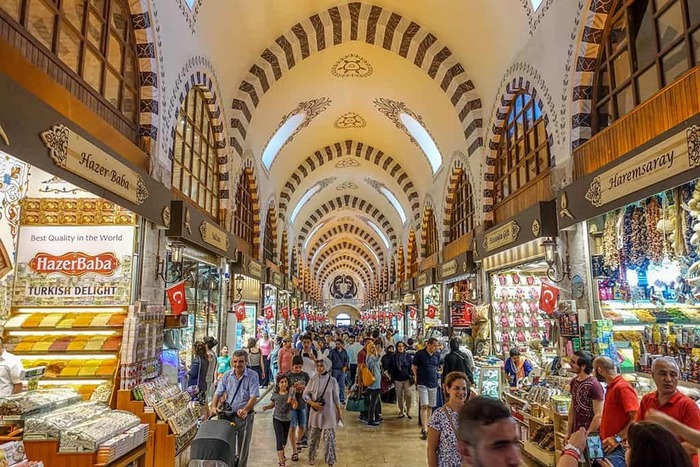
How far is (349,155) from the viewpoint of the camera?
591 inches

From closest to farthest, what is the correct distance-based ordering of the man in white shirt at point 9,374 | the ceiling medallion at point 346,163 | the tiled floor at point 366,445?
the man in white shirt at point 9,374 < the tiled floor at point 366,445 < the ceiling medallion at point 346,163

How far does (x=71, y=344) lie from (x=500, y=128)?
659 centimetres

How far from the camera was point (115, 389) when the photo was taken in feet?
14.4

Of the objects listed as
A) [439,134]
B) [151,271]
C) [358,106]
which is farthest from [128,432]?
[358,106]

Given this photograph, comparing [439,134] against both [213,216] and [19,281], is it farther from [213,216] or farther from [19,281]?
[19,281]

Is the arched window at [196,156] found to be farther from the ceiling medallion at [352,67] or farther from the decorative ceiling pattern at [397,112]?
the decorative ceiling pattern at [397,112]

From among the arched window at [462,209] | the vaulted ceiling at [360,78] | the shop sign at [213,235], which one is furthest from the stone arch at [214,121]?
the arched window at [462,209]

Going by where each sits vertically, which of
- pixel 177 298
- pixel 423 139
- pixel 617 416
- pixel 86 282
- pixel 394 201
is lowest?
pixel 617 416

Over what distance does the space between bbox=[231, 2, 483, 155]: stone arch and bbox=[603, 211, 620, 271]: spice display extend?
4.16m

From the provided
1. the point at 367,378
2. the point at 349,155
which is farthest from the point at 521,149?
the point at 349,155

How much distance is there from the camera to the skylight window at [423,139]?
11609mm

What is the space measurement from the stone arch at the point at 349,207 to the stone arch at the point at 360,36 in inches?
477

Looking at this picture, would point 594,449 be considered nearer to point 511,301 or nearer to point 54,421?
point 54,421

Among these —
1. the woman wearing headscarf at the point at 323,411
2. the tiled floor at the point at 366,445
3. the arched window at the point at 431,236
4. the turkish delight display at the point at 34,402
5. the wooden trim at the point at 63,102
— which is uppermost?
the arched window at the point at 431,236
